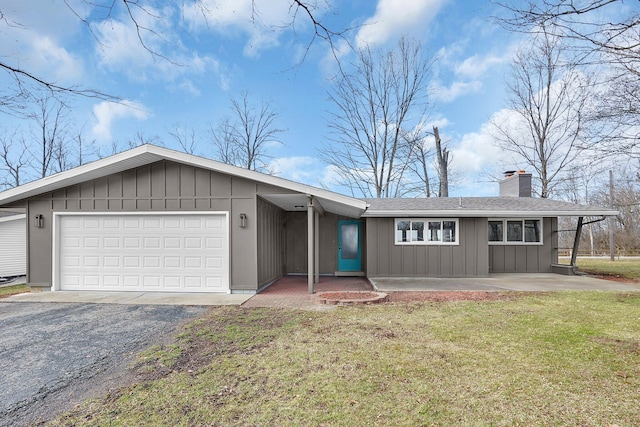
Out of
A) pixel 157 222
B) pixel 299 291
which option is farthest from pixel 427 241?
pixel 157 222

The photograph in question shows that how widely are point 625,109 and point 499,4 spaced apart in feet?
24.5

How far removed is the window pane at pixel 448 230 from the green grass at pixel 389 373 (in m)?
4.69

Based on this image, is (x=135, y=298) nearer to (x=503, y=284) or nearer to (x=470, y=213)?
(x=470, y=213)

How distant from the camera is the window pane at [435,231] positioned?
10297 mm

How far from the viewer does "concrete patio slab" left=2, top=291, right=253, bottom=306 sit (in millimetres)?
7094

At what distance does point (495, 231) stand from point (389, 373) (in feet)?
32.6

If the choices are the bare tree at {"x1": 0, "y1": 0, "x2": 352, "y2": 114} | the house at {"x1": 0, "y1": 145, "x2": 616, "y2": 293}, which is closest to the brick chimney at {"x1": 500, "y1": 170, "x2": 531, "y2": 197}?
the house at {"x1": 0, "y1": 145, "x2": 616, "y2": 293}

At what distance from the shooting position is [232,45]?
475 centimetres

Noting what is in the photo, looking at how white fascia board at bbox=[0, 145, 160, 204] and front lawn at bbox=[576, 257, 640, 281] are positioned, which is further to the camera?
front lawn at bbox=[576, 257, 640, 281]

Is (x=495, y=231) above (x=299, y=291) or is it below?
above

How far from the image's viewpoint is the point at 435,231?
33.8 ft

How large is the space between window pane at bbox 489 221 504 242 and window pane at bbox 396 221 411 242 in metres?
3.46

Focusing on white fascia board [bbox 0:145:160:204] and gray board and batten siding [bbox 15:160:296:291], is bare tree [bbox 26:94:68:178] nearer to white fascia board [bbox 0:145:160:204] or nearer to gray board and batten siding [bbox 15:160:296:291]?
white fascia board [bbox 0:145:160:204]

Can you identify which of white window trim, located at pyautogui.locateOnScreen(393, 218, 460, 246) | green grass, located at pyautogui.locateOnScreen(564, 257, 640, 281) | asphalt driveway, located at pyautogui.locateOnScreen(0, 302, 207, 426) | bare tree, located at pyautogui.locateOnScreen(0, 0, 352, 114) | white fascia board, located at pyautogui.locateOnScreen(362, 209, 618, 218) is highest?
bare tree, located at pyautogui.locateOnScreen(0, 0, 352, 114)
